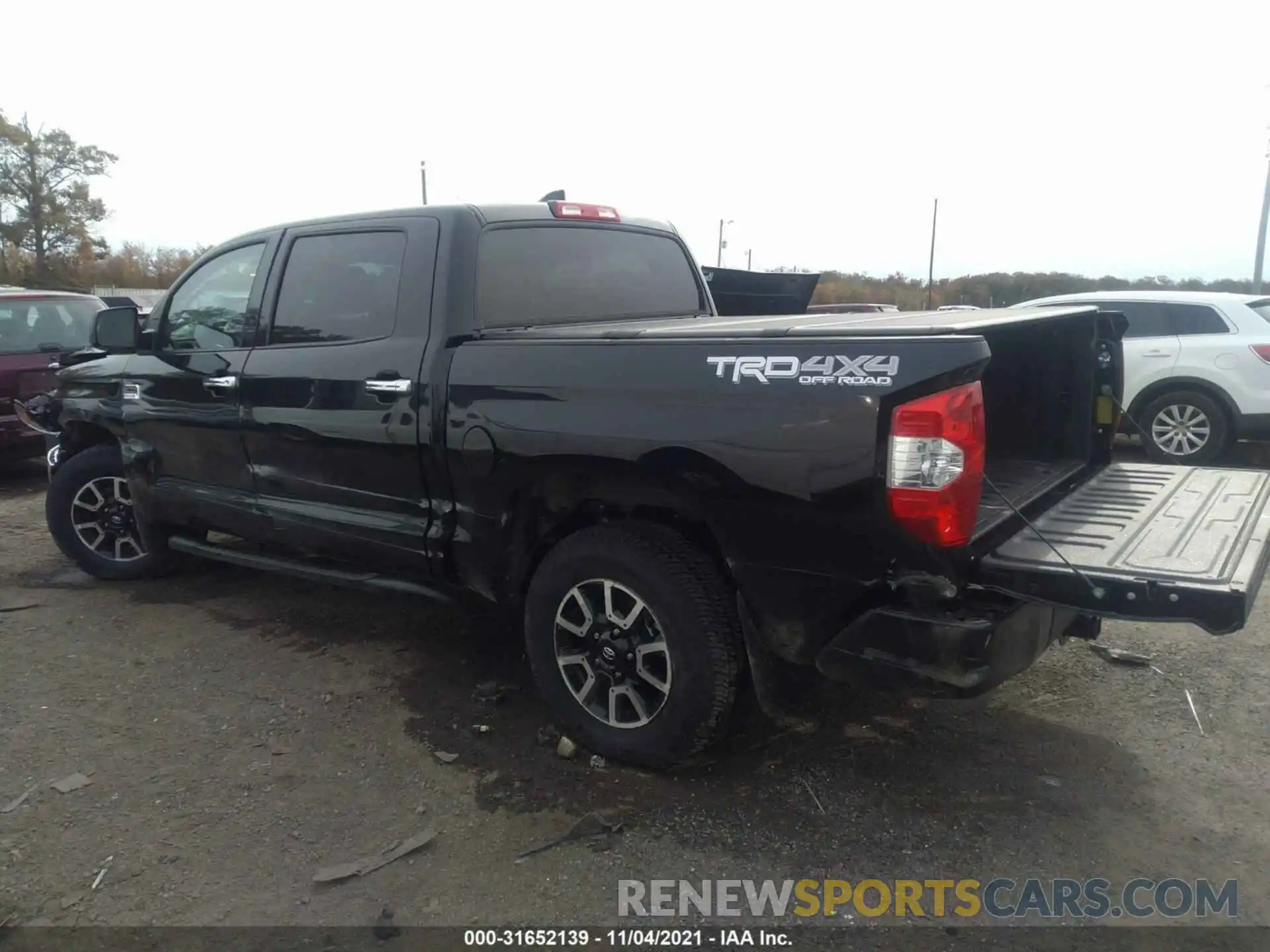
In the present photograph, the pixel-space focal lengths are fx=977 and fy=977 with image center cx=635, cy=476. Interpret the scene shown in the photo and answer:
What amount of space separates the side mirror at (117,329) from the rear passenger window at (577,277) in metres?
2.22

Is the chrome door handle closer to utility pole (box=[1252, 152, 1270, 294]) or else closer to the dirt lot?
the dirt lot

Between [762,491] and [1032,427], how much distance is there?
1886 mm

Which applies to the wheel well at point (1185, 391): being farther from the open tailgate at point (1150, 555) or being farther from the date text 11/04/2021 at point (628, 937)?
the date text 11/04/2021 at point (628, 937)

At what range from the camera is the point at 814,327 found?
304 centimetres

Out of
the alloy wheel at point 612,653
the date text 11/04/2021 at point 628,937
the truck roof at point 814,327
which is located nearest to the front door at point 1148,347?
the truck roof at point 814,327

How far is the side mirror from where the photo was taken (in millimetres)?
4980

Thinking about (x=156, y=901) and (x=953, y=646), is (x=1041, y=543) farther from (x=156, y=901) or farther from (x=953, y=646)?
(x=156, y=901)

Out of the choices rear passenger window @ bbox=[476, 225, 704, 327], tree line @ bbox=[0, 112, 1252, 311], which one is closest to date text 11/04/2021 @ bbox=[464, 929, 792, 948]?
rear passenger window @ bbox=[476, 225, 704, 327]

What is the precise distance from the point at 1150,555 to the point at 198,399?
4164mm

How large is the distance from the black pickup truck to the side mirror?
15mm

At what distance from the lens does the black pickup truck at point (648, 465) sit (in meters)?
2.72

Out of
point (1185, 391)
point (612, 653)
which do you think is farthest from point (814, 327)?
point (1185, 391)

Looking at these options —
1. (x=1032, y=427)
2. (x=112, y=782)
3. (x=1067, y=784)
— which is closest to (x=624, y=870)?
(x=1067, y=784)

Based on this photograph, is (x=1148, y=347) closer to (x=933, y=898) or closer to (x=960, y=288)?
(x=933, y=898)
